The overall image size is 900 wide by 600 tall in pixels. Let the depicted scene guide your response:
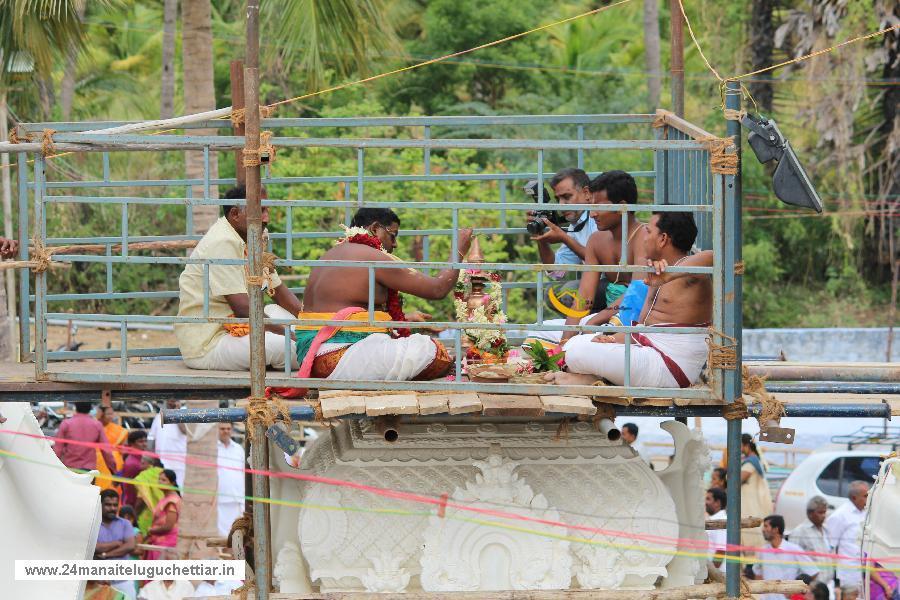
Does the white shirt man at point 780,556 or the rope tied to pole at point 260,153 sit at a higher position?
the rope tied to pole at point 260,153

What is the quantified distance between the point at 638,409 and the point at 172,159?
1703 centimetres

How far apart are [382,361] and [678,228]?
162cm

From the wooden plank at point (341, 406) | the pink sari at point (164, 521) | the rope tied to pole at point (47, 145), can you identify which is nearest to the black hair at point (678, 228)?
the wooden plank at point (341, 406)

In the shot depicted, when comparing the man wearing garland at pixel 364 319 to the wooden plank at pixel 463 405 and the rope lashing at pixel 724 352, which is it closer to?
the wooden plank at pixel 463 405

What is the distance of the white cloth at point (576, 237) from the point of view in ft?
26.7

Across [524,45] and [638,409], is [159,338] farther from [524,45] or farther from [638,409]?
[638,409]

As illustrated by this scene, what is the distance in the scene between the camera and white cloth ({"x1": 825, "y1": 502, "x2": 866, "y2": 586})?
33.4 feet

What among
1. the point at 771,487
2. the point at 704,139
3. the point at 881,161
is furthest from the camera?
the point at 881,161

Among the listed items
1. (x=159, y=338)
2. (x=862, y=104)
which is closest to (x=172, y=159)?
(x=159, y=338)

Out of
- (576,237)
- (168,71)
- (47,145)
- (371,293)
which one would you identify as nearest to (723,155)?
(371,293)

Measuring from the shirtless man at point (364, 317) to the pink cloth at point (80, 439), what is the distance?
485 cm

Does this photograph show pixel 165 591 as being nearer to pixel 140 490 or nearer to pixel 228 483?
pixel 140 490

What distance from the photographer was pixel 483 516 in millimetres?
6242

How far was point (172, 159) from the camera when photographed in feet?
72.0
